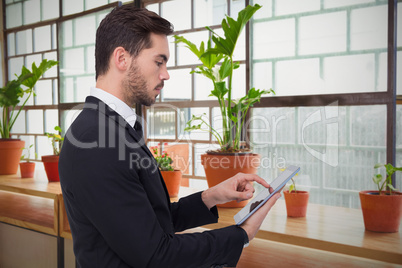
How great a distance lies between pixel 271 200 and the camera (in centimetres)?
101

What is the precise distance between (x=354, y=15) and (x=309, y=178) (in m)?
0.84

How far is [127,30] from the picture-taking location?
3.19ft

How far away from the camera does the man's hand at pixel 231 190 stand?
1160 mm

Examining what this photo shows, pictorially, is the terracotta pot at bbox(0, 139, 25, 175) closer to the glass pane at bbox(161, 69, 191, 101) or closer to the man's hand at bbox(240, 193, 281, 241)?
the glass pane at bbox(161, 69, 191, 101)

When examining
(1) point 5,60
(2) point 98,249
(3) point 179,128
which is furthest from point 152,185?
(1) point 5,60

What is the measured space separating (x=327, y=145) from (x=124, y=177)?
4.46 ft

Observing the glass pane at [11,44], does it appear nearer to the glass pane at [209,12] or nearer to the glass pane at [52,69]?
the glass pane at [52,69]

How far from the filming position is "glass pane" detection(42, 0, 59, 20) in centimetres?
345

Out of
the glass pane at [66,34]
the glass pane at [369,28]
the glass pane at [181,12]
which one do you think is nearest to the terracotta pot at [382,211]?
the glass pane at [369,28]

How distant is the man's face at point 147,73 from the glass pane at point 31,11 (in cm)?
315

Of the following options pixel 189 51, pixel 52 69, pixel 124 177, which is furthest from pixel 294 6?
pixel 52 69

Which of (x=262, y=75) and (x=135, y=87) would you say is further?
(x=262, y=75)

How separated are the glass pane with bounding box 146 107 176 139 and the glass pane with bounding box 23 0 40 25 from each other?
5.72 feet

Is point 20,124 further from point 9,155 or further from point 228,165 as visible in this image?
point 228,165
